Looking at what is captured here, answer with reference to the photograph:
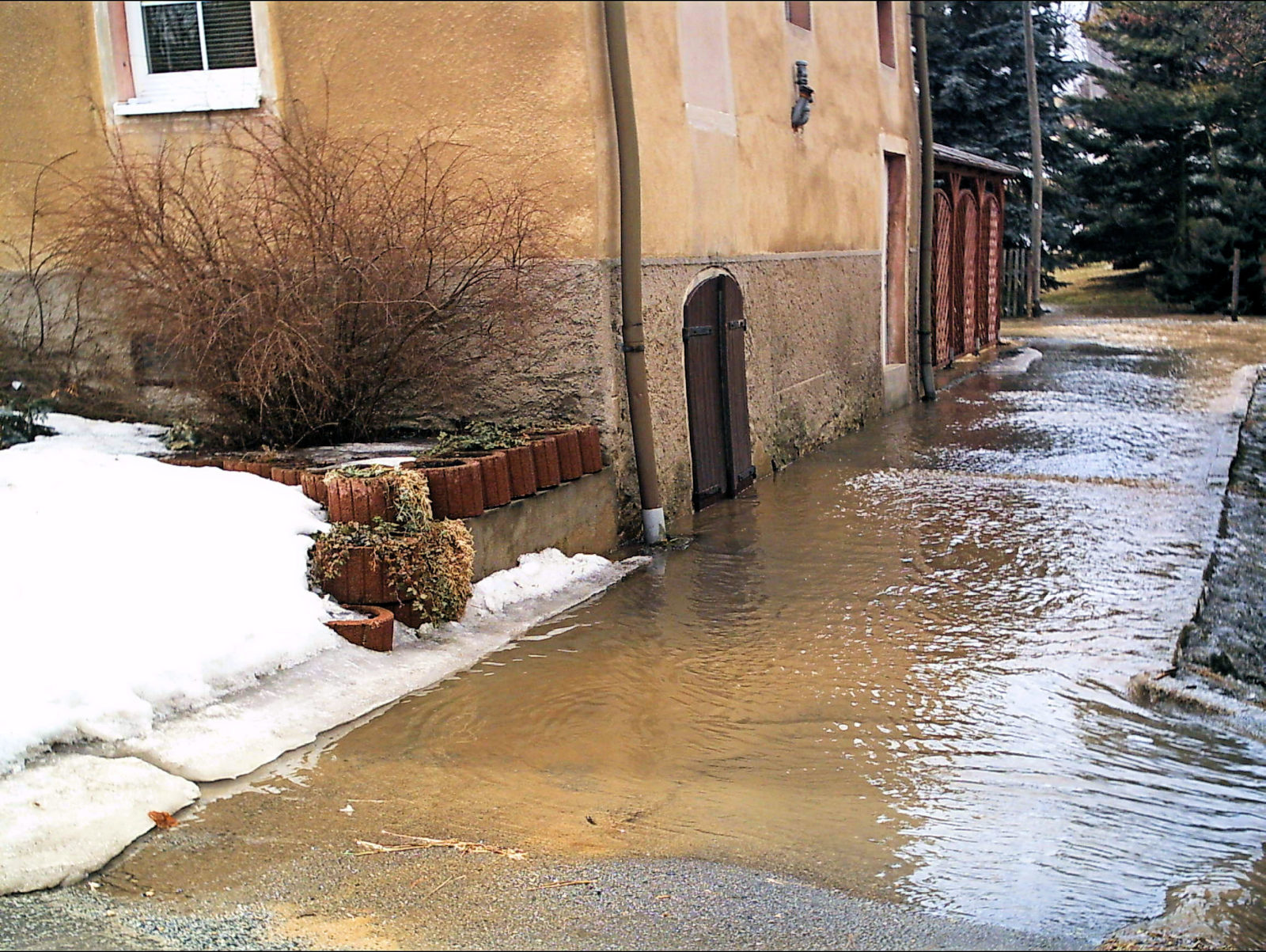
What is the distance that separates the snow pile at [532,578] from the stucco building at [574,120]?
2.71 feet

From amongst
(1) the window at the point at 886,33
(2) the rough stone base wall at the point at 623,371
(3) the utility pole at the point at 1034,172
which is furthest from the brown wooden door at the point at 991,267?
(2) the rough stone base wall at the point at 623,371

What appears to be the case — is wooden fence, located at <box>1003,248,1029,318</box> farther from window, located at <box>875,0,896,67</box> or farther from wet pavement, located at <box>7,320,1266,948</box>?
wet pavement, located at <box>7,320,1266,948</box>

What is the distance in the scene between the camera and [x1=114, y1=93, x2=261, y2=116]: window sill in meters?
7.59

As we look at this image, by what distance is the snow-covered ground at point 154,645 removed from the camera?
373cm

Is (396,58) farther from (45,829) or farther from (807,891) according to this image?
(807,891)

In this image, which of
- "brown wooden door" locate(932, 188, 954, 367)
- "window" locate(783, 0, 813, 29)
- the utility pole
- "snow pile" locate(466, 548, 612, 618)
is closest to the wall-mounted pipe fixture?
"window" locate(783, 0, 813, 29)

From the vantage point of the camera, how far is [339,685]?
15.8ft

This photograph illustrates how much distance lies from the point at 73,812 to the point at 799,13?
873 cm

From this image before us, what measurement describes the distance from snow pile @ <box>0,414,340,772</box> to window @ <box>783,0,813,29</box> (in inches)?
245

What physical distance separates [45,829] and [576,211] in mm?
4579

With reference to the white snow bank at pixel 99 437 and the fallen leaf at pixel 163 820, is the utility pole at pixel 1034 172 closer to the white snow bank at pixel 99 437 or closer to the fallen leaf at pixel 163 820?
the white snow bank at pixel 99 437

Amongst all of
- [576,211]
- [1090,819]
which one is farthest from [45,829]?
[576,211]

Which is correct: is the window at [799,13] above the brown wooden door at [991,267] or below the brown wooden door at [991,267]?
above

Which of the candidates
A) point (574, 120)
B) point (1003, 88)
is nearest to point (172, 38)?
point (574, 120)
